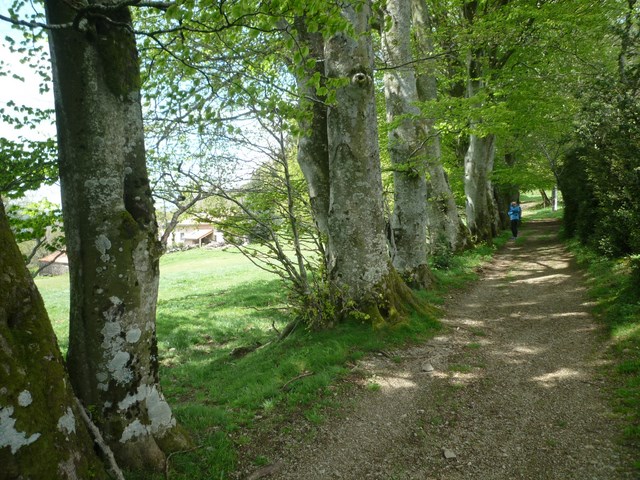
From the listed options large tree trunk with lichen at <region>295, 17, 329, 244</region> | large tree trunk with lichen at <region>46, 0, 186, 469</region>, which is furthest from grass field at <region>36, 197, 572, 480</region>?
large tree trunk with lichen at <region>295, 17, 329, 244</region>

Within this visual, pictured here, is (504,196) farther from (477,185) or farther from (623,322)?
(623,322)

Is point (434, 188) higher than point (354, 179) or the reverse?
higher

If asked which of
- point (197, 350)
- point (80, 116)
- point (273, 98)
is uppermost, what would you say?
point (273, 98)

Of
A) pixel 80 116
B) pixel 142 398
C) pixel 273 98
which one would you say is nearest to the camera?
pixel 80 116

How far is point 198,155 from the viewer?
22.7 feet

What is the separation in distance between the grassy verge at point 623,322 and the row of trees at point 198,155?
3.21m

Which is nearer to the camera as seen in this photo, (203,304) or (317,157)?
(317,157)

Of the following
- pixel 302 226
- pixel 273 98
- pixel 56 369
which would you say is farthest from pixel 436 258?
pixel 56 369

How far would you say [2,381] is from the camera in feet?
7.45

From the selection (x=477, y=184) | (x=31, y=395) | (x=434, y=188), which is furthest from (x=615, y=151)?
(x=31, y=395)

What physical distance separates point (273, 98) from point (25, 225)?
4752mm

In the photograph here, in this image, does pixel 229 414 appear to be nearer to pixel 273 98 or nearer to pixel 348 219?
pixel 348 219

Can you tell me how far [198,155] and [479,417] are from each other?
5907 millimetres

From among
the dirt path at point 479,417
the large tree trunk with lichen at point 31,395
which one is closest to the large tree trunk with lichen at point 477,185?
the dirt path at point 479,417
